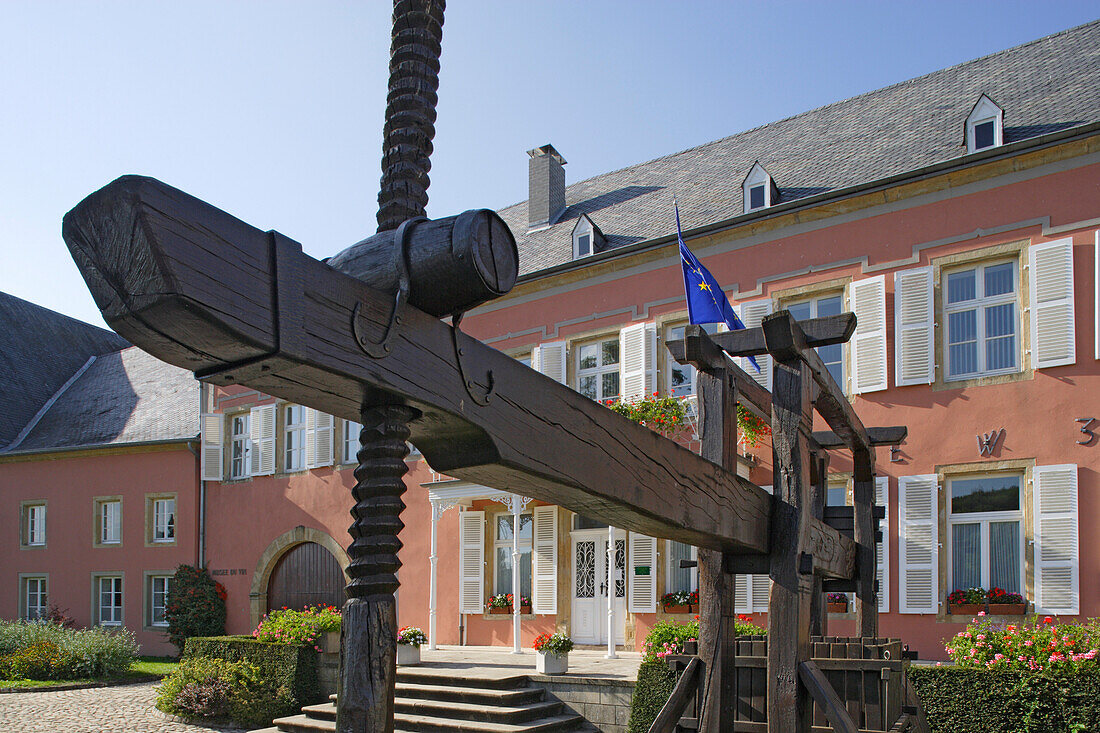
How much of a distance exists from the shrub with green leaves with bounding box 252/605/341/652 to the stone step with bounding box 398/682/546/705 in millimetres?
2030

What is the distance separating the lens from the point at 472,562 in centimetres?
1570

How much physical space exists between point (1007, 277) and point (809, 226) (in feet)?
8.28

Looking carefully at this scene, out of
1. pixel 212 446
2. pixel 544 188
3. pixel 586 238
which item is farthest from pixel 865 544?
pixel 212 446

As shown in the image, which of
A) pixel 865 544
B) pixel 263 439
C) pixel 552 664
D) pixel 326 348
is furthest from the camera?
pixel 263 439

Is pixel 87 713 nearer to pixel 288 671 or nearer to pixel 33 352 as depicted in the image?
pixel 288 671

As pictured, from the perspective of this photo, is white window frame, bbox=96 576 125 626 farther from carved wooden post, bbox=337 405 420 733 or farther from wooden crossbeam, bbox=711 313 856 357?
carved wooden post, bbox=337 405 420 733

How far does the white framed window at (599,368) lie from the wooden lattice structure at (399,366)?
10.9 metres

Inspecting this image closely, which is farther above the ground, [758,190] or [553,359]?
[758,190]

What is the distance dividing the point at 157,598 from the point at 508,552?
8.65 m

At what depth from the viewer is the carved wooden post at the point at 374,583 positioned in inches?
81.1

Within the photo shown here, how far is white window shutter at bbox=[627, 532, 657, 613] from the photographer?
13.5 metres

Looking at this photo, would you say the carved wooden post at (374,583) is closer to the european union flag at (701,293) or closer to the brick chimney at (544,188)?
the european union flag at (701,293)

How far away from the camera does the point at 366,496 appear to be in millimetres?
2213

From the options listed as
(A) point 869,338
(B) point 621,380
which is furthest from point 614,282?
(A) point 869,338
